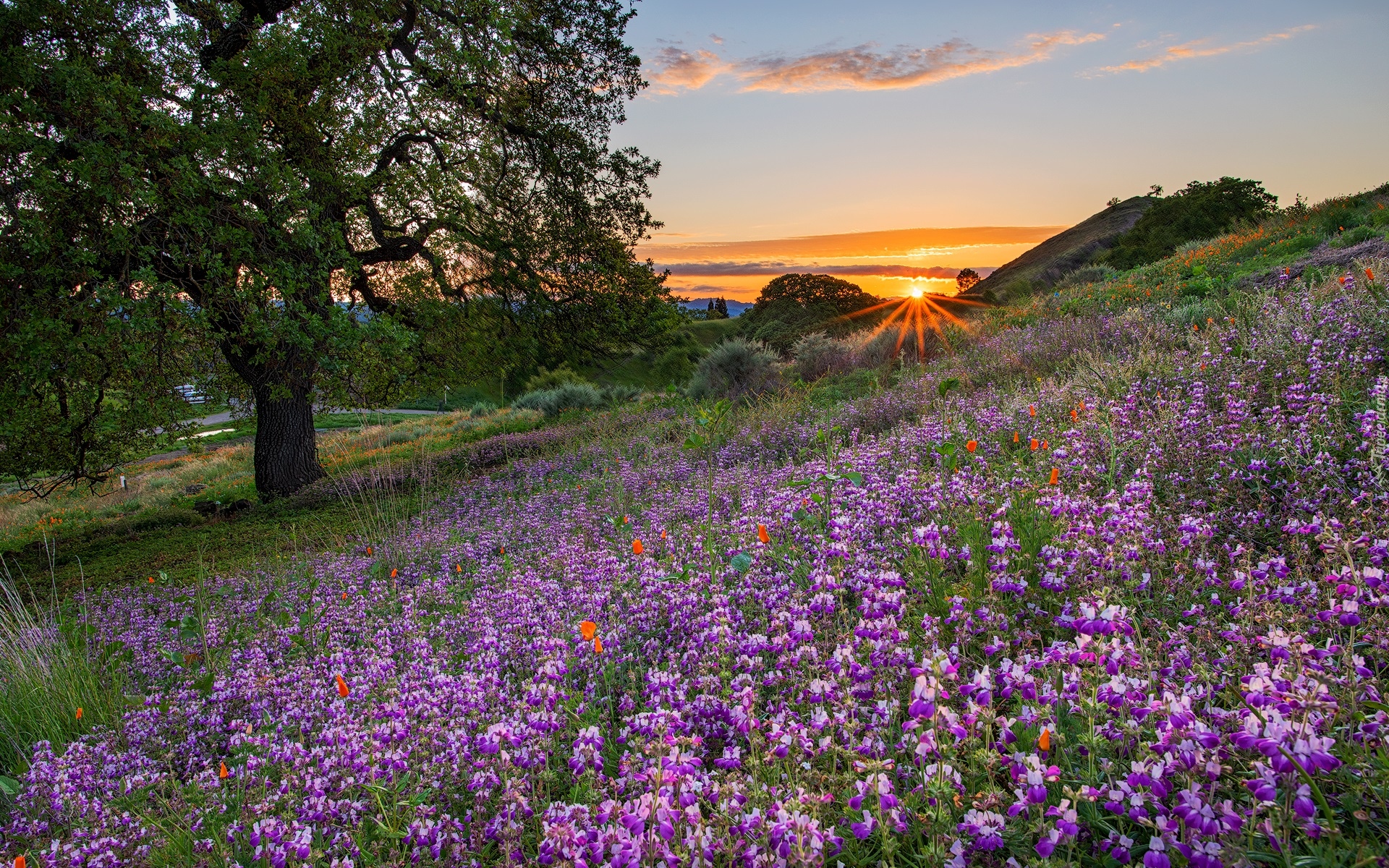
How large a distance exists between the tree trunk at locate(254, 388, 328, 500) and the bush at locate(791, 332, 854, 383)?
9680mm

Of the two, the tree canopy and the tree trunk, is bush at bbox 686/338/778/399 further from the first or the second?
the tree trunk

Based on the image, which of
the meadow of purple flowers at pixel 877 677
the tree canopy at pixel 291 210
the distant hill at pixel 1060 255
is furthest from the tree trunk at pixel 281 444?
the distant hill at pixel 1060 255

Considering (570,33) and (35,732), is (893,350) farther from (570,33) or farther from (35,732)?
(35,732)

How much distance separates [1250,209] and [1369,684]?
40.6m

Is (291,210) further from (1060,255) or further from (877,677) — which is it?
(1060,255)

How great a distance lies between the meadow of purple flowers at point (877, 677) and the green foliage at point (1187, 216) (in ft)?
96.5

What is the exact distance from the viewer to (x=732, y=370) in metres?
17.2

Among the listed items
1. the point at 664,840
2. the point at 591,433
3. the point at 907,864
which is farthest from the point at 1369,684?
the point at 591,433

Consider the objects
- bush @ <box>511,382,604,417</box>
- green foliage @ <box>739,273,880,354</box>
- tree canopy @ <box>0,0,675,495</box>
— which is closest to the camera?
tree canopy @ <box>0,0,675,495</box>

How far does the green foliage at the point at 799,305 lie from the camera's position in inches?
1388

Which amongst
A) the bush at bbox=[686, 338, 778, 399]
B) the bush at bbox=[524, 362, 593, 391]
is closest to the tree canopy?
the bush at bbox=[686, 338, 778, 399]

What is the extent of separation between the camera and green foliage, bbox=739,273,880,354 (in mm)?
35250

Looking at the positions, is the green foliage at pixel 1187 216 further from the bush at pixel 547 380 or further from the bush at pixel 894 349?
the bush at pixel 547 380

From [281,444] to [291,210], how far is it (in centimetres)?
466
